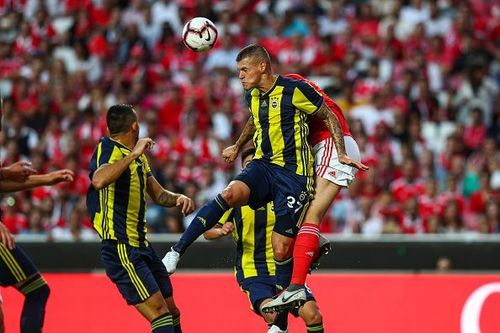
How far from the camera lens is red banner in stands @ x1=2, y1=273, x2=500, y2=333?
980cm

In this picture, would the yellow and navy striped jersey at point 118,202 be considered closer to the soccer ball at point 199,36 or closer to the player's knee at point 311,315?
the soccer ball at point 199,36

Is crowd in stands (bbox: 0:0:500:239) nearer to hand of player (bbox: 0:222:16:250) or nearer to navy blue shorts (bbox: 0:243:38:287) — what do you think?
navy blue shorts (bbox: 0:243:38:287)

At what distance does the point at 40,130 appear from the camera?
16.8m

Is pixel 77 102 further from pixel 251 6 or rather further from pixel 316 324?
pixel 316 324

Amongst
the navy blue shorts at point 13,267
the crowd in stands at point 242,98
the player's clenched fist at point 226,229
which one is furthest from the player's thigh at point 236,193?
the crowd in stands at point 242,98

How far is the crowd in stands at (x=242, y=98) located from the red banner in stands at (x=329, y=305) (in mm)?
3755

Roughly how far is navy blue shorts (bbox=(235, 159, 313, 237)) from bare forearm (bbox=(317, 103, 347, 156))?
1.20 ft

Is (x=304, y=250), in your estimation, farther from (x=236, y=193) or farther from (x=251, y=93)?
(x=251, y=93)

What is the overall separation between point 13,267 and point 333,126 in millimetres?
2634

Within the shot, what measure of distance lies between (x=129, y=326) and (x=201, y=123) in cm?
621

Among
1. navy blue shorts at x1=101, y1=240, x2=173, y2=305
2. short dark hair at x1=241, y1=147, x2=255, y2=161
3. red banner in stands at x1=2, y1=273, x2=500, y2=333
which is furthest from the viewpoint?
red banner in stands at x1=2, y1=273, x2=500, y2=333

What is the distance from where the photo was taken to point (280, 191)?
870cm

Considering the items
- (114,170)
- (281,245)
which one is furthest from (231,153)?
(114,170)

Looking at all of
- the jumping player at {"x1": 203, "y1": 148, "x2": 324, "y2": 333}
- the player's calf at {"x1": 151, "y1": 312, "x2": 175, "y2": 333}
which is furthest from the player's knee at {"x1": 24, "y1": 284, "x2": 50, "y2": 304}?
the jumping player at {"x1": 203, "y1": 148, "x2": 324, "y2": 333}
